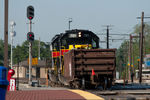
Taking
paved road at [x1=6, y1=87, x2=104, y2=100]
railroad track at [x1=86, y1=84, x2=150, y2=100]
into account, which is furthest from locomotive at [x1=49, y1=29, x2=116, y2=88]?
paved road at [x1=6, y1=87, x2=104, y2=100]

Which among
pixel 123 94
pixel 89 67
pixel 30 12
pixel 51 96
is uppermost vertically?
pixel 30 12

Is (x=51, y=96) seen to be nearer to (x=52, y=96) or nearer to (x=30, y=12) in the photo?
(x=52, y=96)

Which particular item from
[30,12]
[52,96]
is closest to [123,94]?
[52,96]

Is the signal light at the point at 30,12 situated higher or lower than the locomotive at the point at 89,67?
higher

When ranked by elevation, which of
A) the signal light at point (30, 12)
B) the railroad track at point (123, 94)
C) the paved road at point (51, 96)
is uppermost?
the signal light at point (30, 12)

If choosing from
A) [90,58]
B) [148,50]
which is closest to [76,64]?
[90,58]

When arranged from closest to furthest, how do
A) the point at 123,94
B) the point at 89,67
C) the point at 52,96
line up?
the point at 52,96, the point at 123,94, the point at 89,67

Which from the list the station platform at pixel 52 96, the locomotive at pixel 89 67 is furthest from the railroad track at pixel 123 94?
the locomotive at pixel 89 67

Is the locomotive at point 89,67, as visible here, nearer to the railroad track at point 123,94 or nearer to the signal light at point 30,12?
the railroad track at point 123,94

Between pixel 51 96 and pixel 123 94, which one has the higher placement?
pixel 51 96

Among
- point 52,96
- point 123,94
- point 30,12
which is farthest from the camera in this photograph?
point 30,12

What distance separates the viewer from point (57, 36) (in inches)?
1009

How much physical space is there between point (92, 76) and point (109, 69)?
1.05 metres

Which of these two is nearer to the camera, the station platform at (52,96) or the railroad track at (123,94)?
the railroad track at (123,94)
